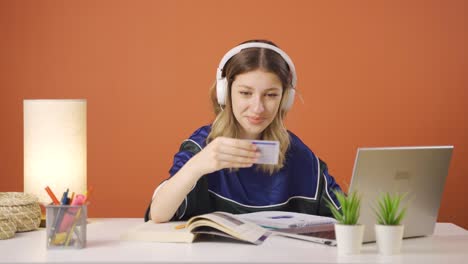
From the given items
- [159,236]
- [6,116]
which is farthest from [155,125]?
[159,236]

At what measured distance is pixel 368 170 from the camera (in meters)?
1.96

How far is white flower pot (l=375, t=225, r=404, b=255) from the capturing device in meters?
1.93

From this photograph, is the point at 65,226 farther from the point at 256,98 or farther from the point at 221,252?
the point at 256,98

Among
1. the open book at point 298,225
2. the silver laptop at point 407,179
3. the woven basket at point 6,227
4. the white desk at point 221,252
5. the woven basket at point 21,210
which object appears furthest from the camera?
the woven basket at point 21,210

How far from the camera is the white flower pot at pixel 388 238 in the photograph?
1930mm

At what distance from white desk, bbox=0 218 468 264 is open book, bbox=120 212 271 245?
0.08 ft

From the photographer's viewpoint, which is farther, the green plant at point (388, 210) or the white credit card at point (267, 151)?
the white credit card at point (267, 151)

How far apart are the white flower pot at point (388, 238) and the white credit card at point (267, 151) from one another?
1.15 feet

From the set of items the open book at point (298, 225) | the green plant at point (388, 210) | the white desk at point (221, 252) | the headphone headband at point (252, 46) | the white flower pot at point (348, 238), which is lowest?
the white desk at point (221, 252)

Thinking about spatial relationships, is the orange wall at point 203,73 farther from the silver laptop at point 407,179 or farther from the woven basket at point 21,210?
the silver laptop at point 407,179

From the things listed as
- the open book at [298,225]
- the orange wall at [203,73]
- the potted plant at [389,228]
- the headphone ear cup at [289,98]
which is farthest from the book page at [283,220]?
the orange wall at [203,73]

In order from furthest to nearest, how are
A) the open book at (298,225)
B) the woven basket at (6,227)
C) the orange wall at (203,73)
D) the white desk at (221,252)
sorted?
the orange wall at (203,73), the woven basket at (6,227), the open book at (298,225), the white desk at (221,252)

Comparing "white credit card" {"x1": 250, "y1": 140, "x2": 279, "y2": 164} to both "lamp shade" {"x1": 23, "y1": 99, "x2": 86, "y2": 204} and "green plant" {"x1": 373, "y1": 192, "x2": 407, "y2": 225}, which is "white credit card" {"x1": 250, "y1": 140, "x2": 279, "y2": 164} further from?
"lamp shade" {"x1": 23, "y1": 99, "x2": 86, "y2": 204}

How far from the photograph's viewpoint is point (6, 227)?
2.20 m
